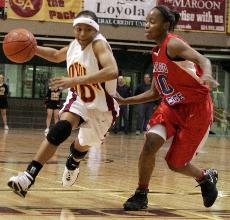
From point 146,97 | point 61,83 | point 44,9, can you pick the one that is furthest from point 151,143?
point 44,9

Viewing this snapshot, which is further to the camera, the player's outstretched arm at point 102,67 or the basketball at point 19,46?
the basketball at point 19,46

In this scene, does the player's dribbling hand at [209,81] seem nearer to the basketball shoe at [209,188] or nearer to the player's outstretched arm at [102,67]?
the player's outstretched arm at [102,67]

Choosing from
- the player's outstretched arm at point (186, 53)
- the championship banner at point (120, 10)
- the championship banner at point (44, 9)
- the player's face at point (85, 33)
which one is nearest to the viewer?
the player's outstretched arm at point (186, 53)

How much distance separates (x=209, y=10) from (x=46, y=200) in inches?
742

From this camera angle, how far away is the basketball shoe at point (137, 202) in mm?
5781

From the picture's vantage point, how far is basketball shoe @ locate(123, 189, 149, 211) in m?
5.78

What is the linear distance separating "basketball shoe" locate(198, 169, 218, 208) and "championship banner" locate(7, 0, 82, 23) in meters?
17.1

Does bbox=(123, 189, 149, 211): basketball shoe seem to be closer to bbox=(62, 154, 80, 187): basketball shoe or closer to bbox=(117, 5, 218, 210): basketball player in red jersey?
bbox=(117, 5, 218, 210): basketball player in red jersey

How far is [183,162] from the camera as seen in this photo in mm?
5941

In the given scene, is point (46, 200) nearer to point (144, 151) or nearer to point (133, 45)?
point (144, 151)

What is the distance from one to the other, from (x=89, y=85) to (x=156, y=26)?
845 millimetres

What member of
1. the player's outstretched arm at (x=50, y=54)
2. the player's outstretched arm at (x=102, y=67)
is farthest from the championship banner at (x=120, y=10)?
the player's outstretched arm at (x=102, y=67)

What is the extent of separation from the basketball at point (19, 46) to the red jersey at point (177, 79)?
1.29m

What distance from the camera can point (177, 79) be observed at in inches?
232
